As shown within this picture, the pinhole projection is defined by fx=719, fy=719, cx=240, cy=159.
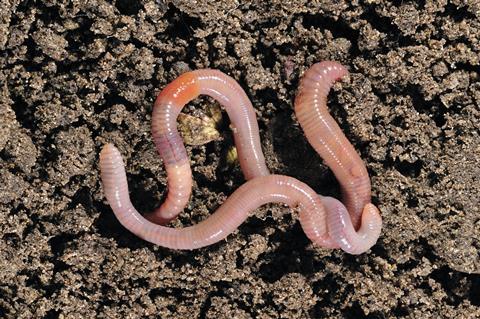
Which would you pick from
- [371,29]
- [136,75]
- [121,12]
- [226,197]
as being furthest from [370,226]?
[121,12]

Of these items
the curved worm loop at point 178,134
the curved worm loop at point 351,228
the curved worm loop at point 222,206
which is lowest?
the curved worm loop at point 351,228

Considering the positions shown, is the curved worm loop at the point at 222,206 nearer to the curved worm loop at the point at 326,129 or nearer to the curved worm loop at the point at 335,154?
the curved worm loop at the point at 335,154

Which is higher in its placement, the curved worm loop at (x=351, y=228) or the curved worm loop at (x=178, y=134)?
the curved worm loop at (x=178, y=134)

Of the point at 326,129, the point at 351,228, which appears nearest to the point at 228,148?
the point at 326,129

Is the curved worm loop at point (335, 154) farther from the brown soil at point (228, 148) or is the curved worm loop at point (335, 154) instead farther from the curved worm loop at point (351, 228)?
the brown soil at point (228, 148)

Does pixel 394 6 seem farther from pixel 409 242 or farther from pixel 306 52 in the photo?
pixel 409 242

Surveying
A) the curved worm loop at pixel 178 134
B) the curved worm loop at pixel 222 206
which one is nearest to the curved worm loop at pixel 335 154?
the curved worm loop at pixel 222 206

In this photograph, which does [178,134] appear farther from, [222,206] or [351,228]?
[351,228]

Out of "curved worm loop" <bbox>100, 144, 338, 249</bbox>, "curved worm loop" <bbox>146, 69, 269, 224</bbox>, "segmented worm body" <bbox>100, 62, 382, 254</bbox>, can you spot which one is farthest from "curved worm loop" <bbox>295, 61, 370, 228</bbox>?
"curved worm loop" <bbox>146, 69, 269, 224</bbox>
